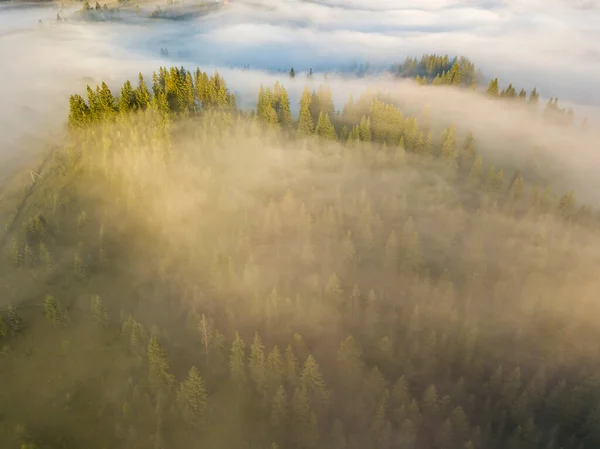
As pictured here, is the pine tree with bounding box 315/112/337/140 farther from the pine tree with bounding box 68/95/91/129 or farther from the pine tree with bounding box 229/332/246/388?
the pine tree with bounding box 229/332/246/388

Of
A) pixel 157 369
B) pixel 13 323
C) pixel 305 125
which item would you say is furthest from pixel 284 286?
pixel 13 323

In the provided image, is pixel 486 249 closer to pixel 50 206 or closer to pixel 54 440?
pixel 54 440

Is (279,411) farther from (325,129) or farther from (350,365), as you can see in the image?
(325,129)

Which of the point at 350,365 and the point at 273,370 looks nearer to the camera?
the point at 273,370

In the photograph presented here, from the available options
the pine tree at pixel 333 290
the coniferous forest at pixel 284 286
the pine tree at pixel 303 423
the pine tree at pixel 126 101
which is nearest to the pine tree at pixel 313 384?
the coniferous forest at pixel 284 286

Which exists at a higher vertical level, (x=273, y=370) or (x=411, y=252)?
(x=411, y=252)

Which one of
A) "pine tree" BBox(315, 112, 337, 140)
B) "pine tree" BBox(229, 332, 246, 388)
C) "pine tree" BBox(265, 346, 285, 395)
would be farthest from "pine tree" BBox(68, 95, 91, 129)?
"pine tree" BBox(265, 346, 285, 395)

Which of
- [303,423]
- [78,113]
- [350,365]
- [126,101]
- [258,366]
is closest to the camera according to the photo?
[303,423]
